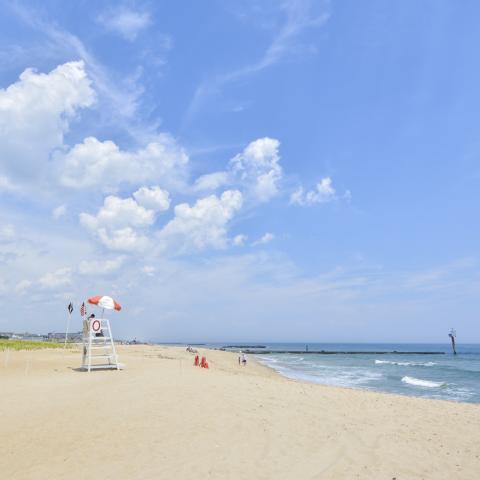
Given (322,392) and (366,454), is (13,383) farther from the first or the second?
(366,454)

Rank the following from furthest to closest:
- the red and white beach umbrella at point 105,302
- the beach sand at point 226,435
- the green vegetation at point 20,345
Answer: the green vegetation at point 20,345 → the red and white beach umbrella at point 105,302 → the beach sand at point 226,435

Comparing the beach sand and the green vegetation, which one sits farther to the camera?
A: the green vegetation

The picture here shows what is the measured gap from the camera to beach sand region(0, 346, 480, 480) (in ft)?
24.8

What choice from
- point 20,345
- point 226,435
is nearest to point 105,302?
point 226,435

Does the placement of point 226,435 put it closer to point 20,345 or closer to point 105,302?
point 105,302

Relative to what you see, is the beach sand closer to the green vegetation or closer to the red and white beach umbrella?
the red and white beach umbrella

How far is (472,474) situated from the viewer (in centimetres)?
758

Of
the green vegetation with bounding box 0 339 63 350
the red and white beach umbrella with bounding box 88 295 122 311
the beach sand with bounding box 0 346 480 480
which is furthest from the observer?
the green vegetation with bounding box 0 339 63 350

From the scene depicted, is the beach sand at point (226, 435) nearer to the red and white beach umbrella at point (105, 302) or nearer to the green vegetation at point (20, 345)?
the red and white beach umbrella at point (105, 302)

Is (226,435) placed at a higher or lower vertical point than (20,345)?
lower

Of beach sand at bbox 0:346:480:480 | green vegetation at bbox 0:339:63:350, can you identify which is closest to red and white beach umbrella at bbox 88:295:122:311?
beach sand at bbox 0:346:480:480

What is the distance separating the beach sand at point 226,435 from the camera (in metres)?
7.56

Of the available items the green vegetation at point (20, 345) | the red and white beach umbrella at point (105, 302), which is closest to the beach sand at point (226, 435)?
the red and white beach umbrella at point (105, 302)

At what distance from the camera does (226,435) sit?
959 cm
